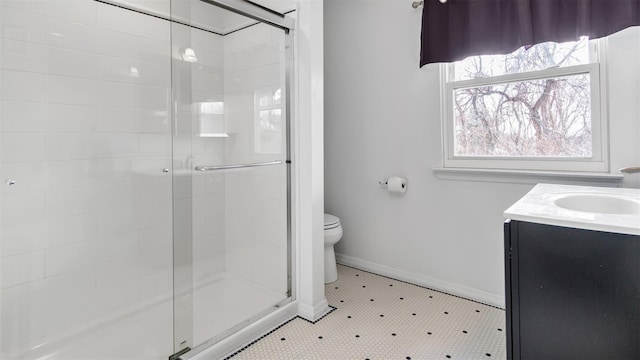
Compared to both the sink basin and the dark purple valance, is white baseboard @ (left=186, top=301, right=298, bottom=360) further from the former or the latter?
the dark purple valance

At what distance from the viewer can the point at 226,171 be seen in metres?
1.97

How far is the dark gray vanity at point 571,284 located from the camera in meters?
0.99

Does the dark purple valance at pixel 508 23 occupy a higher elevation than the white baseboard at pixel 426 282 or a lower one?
higher

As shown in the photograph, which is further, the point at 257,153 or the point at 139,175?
the point at 139,175

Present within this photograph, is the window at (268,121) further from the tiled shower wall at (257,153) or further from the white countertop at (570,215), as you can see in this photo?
the white countertop at (570,215)

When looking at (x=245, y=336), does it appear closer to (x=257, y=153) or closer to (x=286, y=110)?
(x=257, y=153)

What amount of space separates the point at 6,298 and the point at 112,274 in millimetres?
494

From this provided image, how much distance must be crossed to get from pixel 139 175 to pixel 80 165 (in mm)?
329

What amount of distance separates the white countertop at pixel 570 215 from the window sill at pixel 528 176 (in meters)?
0.31

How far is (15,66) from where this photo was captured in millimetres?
1679

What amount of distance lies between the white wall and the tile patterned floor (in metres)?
0.24

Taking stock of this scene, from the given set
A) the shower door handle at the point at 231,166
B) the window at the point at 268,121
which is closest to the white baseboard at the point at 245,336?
the shower door handle at the point at 231,166

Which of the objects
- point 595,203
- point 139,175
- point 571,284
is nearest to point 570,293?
point 571,284

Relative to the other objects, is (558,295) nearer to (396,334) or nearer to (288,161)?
(396,334)
